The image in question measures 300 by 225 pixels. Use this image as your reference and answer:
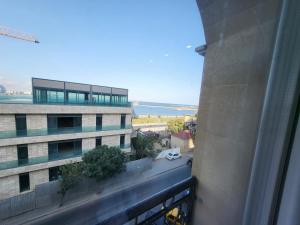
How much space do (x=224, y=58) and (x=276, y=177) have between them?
571 mm

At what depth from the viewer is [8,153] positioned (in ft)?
14.1

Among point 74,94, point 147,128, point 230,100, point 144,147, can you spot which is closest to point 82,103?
point 74,94

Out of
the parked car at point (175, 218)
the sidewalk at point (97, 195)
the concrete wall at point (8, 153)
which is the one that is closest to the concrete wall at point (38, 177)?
the concrete wall at point (8, 153)

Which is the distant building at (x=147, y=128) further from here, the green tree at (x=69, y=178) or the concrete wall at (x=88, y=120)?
the green tree at (x=69, y=178)

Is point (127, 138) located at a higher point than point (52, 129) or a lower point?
lower

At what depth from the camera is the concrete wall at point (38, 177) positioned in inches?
183

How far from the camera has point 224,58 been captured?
0.79 meters

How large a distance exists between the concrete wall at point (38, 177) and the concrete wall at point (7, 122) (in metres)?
1.43

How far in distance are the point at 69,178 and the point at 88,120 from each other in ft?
7.08

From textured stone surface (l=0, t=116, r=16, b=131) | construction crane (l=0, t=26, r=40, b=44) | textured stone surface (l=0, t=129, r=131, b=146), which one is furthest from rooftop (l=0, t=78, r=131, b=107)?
construction crane (l=0, t=26, r=40, b=44)

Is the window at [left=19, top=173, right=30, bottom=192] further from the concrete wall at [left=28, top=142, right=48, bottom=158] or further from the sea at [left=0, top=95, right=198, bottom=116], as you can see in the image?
the sea at [left=0, top=95, right=198, bottom=116]

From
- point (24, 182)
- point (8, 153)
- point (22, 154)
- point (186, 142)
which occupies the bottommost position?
point (24, 182)

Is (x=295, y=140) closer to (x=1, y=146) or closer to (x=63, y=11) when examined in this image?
(x=63, y=11)

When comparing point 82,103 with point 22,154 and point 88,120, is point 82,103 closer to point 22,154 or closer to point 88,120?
point 88,120
